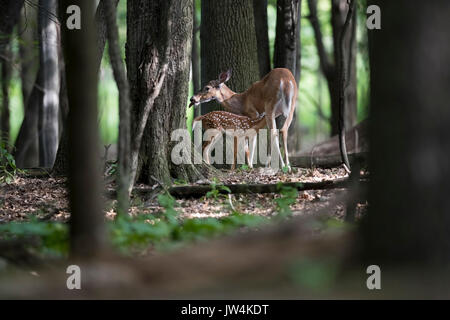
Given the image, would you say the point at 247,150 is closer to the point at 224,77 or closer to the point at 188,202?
the point at 224,77

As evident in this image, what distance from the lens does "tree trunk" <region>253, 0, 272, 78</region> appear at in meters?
14.2

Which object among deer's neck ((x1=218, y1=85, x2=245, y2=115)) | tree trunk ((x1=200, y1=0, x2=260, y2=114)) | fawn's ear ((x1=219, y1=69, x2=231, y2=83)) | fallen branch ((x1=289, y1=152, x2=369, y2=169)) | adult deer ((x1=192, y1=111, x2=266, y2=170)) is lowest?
fallen branch ((x1=289, y1=152, x2=369, y2=169))

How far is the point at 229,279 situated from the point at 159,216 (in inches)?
126

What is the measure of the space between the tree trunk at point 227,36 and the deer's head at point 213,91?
0.29m

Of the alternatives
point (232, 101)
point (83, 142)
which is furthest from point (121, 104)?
point (232, 101)

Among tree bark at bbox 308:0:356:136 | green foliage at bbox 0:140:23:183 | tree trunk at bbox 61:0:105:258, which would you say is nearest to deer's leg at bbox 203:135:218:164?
green foliage at bbox 0:140:23:183

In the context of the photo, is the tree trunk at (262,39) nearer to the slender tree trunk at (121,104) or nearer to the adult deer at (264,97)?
the adult deer at (264,97)

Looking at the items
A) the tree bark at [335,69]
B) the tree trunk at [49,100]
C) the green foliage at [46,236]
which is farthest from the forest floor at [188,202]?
the tree bark at [335,69]

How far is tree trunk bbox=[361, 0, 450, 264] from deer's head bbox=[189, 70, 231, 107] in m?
8.02

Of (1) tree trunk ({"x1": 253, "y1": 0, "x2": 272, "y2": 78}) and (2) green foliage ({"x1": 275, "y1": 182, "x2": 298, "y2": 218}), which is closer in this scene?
(2) green foliage ({"x1": 275, "y1": 182, "x2": 298, "y2": 218})

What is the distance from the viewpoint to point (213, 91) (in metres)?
12.1

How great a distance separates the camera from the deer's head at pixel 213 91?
11869 millimetres

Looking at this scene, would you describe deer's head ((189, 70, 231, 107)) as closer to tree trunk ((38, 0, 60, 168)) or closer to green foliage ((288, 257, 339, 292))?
tree trunk ((38, 0, 60, 168))
